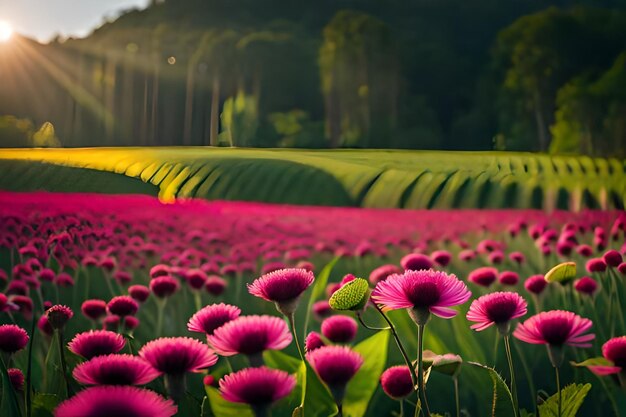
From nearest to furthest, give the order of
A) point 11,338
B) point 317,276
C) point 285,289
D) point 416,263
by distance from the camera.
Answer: point 285,289 < point 11,338 < point 416,263 < point 317,276

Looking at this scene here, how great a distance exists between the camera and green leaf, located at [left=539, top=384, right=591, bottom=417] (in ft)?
2.42

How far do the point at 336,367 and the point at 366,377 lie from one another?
177mm

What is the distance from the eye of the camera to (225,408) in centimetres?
66

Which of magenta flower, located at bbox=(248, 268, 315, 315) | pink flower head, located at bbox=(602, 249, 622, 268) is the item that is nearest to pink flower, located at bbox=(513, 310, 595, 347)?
magenta flower, located at bbox=(248, 268, 315, 315)

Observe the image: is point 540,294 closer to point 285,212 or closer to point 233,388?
point 285,212

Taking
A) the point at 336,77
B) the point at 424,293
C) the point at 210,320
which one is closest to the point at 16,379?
the point at 210,320

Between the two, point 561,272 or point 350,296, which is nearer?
point 350,296

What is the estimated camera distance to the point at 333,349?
607 mm

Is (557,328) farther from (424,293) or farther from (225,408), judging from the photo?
(225,408)

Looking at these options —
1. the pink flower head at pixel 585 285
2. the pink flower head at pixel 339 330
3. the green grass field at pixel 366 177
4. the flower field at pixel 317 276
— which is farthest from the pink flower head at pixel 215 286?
the pink flower head at pixel 585 285

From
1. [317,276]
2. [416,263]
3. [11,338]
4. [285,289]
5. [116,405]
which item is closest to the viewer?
[116,405]

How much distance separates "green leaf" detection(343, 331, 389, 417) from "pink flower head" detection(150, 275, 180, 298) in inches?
→ 11.3

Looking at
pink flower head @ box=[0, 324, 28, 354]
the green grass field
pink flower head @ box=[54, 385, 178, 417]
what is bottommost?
pink flower head @ box=[0, 324, 28, 354]

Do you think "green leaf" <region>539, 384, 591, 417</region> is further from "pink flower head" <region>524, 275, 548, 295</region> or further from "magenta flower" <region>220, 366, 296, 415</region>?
"magenta flower" <region>220, 366, 296, 415</region>
